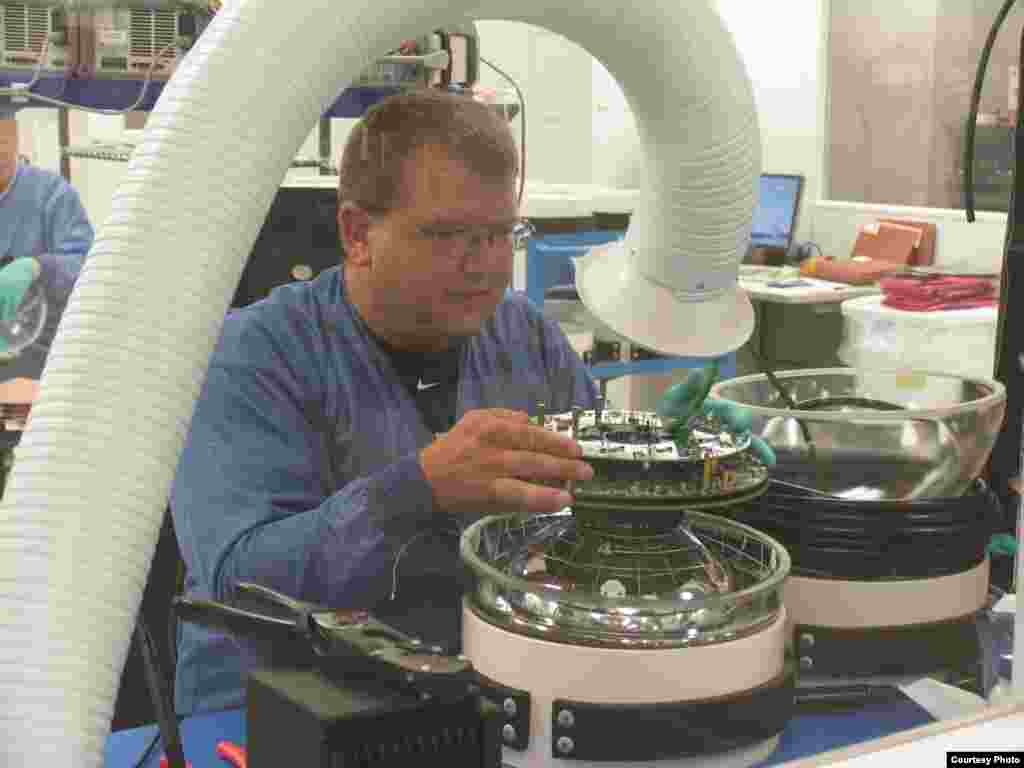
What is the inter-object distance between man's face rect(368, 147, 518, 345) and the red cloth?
115 inches

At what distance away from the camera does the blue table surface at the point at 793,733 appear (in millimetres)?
1120

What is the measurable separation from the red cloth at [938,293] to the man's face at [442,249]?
292cm

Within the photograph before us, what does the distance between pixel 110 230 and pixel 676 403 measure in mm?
522

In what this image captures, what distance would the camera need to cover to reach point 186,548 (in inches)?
56.4

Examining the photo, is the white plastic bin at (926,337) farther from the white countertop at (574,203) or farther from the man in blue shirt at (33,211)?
the man in blue shirt at (33,211)

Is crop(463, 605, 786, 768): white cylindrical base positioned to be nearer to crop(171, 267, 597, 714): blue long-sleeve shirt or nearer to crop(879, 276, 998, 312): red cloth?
crop(171, 267, 597, 714): blue long-sleeve shirt

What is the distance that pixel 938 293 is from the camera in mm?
4172

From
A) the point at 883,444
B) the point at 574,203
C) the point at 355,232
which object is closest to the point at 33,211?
the point at 574,203

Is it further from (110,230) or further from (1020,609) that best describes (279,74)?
(1020,609)

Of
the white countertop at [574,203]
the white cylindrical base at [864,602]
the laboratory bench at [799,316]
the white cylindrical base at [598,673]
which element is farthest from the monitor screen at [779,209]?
the white cylindrical base at [598,673]

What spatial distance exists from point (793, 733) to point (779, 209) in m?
4.46

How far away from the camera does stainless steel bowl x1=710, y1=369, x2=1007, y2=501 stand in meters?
1.23

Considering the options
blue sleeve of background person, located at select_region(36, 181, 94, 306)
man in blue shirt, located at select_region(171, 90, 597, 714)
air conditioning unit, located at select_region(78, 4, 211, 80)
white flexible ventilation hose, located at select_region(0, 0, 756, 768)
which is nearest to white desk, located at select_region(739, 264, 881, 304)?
blue sleeve of background person, located at select_region(36, 181, 94, 306)

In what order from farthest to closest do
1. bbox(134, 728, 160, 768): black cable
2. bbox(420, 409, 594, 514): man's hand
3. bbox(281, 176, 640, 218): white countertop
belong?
bbox(281, 176, 640, 218): white countertop → bbox(134, 728, 160, 768): black cable → bbox(420, 409, 594, 514): man's hand
